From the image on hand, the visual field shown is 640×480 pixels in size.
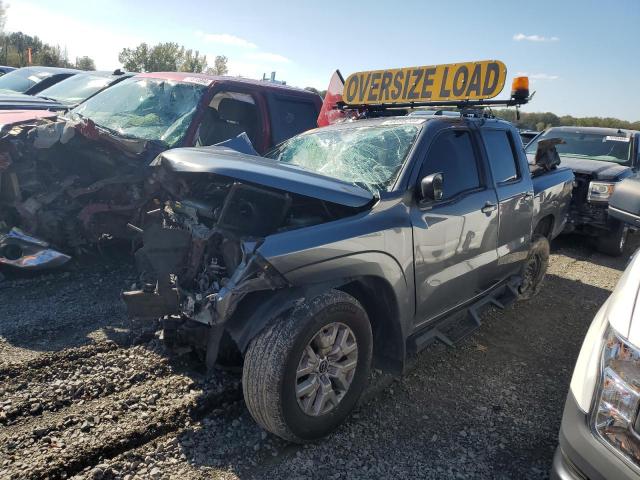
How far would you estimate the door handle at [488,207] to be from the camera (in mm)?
3580

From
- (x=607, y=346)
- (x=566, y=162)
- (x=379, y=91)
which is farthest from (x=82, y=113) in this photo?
(x=566, y=162)

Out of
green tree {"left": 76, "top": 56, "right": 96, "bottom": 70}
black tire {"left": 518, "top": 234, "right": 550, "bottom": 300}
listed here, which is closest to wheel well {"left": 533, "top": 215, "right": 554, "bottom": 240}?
black tire {"left": 518, "top": 234, "right": 550, "bottom": 300}

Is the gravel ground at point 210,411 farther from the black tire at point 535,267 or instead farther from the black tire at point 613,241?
the black tire at point 613,241

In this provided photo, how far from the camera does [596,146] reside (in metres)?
8.25

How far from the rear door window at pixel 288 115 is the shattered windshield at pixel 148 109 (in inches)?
35.3

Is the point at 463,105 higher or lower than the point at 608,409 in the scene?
higher

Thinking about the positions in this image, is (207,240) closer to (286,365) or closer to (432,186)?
(286,365)

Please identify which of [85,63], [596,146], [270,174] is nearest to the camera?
[270,174]

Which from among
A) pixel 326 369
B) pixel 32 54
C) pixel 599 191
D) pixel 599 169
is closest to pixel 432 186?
pixel 326 369

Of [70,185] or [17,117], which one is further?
[17,117]

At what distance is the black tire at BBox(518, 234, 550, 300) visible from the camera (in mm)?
4668

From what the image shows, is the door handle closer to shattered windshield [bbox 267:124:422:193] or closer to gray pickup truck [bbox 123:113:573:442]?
gray pickup truck [bbox 123:113:573:442]

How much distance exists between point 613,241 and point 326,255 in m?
6.19

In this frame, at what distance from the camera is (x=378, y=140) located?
344 centimetres
